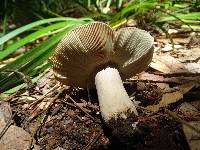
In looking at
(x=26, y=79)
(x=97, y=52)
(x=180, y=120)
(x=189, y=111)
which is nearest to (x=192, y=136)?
(x=180, y=120)

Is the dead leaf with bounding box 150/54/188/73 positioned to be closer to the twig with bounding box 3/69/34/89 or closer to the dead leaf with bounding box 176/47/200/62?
the dead leaf with bounding box 176/47/200/62

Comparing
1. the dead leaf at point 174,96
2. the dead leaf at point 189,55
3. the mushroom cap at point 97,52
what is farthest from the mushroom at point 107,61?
the dead leaf at point 189,55

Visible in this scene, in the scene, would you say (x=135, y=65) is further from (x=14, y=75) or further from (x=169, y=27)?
(x=169, y=27)

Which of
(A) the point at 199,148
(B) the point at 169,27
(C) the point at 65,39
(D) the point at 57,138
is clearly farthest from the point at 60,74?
(B) the point at 169,27

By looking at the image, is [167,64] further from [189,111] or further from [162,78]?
[189,111]

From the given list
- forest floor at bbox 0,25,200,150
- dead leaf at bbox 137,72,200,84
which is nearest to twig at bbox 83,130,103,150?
forest floor at bbox 0,25,200,150
